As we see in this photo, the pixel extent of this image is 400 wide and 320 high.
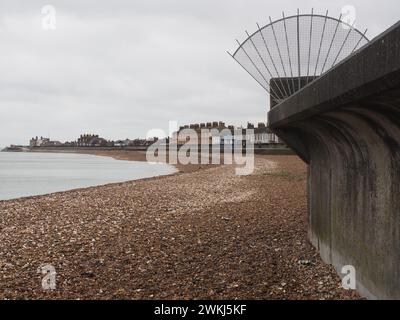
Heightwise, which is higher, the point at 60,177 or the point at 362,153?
the point at 362,153

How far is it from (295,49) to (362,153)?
3780mm

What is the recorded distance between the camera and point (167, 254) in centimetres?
780

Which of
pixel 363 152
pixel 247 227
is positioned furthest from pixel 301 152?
pixel 363 152

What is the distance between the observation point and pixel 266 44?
27.5ft

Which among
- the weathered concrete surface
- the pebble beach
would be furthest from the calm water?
the weathered concrete surface

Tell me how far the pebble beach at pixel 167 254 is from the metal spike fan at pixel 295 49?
9.69 feet

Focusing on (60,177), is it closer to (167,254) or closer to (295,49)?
(167,254)

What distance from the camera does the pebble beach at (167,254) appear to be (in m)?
5.89

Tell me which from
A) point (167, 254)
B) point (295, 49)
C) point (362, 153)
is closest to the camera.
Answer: point (362, 153)

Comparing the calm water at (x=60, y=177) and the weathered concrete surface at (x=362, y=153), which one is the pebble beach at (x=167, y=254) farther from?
the calm water at (x=60, y=177)

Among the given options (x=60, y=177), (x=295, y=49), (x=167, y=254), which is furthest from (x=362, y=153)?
(x=60, y=177)

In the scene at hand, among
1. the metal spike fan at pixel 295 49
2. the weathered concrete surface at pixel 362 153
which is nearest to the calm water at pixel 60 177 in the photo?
the metal spike fan at pixel 295 49
